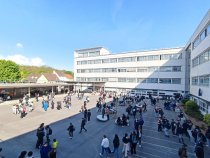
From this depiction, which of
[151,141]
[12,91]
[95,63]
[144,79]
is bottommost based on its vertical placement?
[151,141]

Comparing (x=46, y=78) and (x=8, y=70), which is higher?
(x=8, y=70)

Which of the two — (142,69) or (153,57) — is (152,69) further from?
(153,57)

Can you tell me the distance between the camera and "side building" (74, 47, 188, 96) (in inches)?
1671

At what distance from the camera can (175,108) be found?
27703mm

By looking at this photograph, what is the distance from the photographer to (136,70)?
48.3 m

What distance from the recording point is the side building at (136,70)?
42.4 metres

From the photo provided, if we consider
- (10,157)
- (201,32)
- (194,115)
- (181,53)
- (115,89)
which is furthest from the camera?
(115,89)

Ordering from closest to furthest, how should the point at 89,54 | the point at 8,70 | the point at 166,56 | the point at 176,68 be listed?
A: the point at 176,68 < the point at 166,56 < the point at 8,70 < the point at 89,54

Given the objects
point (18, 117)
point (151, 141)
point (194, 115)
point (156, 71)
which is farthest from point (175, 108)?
point (18, 117)

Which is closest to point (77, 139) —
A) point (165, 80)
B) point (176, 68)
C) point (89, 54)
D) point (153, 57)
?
point (165, 80)

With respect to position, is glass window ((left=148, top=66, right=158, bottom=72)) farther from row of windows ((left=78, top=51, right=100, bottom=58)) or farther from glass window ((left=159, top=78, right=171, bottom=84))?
row of windows ((left=78, top=51, right=100, bottom=58))

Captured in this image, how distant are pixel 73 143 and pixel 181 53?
37226 millimetres

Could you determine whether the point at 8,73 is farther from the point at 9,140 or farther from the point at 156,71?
the point at 9,140

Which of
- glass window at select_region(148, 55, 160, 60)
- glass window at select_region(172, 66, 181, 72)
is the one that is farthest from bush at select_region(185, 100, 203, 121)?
glass window at select_region(148, 55, 160, 60)
